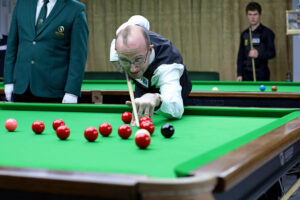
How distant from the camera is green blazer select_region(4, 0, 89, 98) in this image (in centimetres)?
329

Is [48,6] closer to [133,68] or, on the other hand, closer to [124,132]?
[133,68]

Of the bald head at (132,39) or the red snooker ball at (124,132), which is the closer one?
the red snooker ball at (124,132)

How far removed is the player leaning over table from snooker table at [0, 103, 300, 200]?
81 mm

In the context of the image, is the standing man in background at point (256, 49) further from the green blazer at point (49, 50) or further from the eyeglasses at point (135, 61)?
the eyeglasses at point (135, 61)

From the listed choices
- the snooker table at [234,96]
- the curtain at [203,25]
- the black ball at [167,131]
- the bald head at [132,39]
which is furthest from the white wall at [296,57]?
the black ball at [167,131]

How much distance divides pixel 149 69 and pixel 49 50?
107cm

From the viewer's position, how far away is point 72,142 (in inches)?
69.2

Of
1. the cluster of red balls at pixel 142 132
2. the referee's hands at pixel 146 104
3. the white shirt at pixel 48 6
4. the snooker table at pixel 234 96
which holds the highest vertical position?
the white shirt at pixel 48 6

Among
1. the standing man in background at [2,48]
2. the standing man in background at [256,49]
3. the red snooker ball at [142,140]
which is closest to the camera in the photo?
the red snooker ball at [142,140]

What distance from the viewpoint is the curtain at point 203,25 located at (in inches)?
253

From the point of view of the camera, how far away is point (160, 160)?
55.5 inches

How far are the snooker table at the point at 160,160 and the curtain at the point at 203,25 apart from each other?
429 centimetres

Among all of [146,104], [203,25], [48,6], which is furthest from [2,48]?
[146,104]

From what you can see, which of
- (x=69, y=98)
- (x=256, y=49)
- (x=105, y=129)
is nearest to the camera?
(x=105, y=129)
